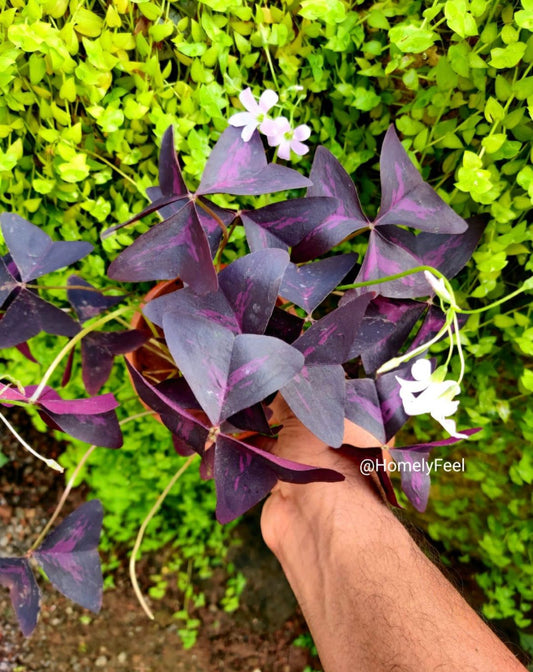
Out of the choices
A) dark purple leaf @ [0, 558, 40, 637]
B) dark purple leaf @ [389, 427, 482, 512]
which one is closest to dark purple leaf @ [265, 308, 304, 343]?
dark purple leaf @ [389, 427, 482, 512]

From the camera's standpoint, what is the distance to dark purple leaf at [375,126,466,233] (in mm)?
801

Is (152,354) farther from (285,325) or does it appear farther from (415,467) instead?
(415,467)

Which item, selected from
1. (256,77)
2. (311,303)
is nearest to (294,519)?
(311,303)

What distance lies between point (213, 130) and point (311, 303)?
1.35 feet

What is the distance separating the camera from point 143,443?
1418mm

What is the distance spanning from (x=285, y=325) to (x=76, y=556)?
21.5 inches

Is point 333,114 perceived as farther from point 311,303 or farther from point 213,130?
point 311,303

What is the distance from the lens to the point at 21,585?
946 millimetres

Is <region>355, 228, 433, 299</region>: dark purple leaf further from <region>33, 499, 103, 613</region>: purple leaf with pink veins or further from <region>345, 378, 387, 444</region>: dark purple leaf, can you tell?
<region>33, 499, 103, 613</region>: purple leaf with pink veins

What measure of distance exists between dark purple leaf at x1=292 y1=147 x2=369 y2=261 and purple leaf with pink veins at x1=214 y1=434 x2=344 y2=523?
296 millimetres

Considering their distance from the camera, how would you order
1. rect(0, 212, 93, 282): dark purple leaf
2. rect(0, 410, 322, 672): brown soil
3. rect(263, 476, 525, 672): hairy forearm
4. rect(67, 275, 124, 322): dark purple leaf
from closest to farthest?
rect(263, 476, 525, 672): hairy forearm
rect(0, 212, 93, 282): dark purple leaf
rect(67, 275, 124, 322): dark purple leaf
rect(0, 410, 322, 672): brown soil

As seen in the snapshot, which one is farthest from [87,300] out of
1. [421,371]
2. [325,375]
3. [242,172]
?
[421,371]

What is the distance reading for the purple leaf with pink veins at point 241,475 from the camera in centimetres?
68

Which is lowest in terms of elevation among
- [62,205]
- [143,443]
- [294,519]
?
[143,443]
